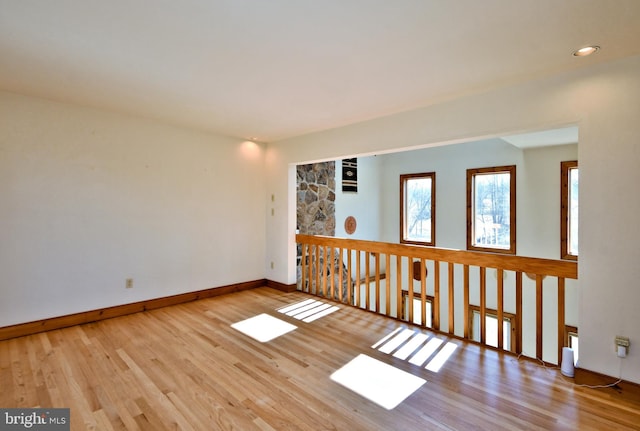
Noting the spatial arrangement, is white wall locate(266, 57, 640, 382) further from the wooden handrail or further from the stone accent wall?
the stone accent wall

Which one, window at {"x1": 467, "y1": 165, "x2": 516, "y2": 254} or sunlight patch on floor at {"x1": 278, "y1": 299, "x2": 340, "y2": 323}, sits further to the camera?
window at {"x1": 467, "y1": 165, "x2": 516, "y2": 254}

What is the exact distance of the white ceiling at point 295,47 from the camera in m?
1.74

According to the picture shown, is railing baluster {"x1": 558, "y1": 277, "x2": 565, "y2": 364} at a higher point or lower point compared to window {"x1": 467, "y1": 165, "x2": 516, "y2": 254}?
lower

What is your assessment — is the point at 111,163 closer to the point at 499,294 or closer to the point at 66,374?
the point at 66,374

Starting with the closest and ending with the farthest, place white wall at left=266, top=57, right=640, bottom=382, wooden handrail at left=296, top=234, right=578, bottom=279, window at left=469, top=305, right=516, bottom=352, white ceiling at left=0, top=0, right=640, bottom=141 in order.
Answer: white ceiling at left=0, top=0, right=640, bottom=141 < white wall at left=266, top=57, right=640, bottom=382 < wooden handrail at left=296, top=234, right=578, bottom=279 < window at left=469, top=305, right=516, bottom=352

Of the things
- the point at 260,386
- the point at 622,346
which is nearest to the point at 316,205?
the point at 260,386

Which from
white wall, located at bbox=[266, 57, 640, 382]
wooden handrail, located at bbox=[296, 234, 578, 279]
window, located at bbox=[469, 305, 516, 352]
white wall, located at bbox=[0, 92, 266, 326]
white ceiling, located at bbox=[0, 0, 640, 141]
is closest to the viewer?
white ceiling, located at bbox=[0, 0, 640, 141]

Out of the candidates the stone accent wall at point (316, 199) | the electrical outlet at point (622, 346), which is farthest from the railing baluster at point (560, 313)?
the stone accent wall at point (316, 199)

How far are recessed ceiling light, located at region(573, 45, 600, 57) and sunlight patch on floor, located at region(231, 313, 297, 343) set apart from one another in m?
3.40

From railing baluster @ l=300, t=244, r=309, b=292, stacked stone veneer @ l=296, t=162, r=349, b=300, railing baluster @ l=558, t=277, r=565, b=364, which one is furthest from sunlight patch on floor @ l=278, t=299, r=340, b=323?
railing baluster @ l=558, t=277, r=565, b=364

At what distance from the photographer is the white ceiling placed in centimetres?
174

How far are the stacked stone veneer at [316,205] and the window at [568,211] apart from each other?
12.0ft

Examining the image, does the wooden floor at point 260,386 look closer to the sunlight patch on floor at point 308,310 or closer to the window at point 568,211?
the sunlight patch on floor at point 308,310

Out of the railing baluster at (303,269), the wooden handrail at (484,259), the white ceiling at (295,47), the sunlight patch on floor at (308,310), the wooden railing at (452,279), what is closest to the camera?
the white ceiling at (295,47)
